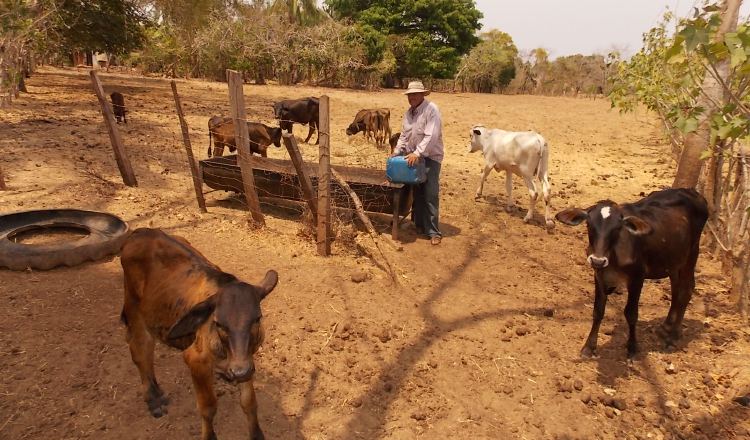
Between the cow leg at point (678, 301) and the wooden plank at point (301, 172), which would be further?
the wooden plank at point (301, 172)

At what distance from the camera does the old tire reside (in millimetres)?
5012

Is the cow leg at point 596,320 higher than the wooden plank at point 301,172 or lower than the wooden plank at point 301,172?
lower

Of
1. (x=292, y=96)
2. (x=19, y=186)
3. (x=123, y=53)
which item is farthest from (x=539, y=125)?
(x=123, y=53)

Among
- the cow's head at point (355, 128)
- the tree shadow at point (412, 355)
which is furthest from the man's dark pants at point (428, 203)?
the cow's head at point (355, 128)

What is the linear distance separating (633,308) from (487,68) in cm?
4358

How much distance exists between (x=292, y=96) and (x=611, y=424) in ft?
79.3

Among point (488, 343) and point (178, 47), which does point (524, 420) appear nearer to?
point (488, 343)

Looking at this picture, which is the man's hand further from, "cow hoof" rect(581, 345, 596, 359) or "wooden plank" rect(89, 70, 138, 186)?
"wooden plank" rect(89, 70, 138, 186)

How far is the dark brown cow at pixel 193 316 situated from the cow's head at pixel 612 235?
9.17 ft

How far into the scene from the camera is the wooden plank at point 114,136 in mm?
7650

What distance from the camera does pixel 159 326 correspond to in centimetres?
321

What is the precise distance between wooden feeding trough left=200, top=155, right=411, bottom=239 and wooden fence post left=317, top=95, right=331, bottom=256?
0.65 metres

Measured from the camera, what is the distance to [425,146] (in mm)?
6434

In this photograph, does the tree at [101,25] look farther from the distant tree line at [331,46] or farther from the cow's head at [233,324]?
the cow's head at [233,324]
